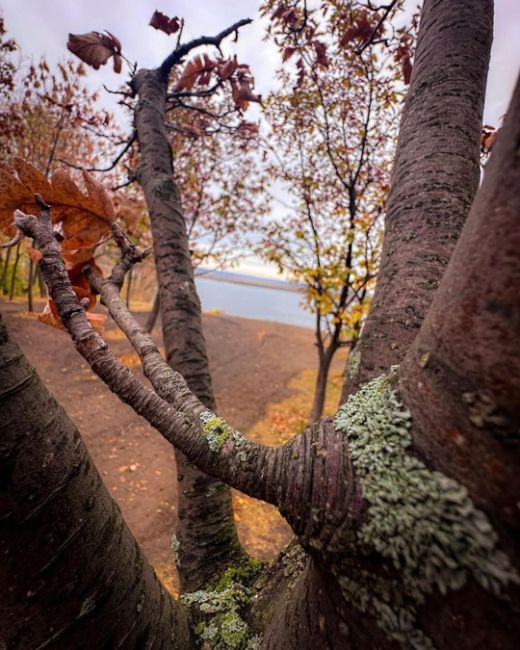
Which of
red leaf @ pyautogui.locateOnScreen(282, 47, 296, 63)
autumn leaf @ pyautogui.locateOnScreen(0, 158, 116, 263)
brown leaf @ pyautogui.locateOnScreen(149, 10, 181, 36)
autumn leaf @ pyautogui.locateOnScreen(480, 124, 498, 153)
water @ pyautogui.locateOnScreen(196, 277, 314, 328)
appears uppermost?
red leaf @ pyautogui.locateOnScreen(282, 47, 296, 63)

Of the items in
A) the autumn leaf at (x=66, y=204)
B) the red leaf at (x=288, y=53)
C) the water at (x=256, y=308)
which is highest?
the red leaf at (x=288, y=53)

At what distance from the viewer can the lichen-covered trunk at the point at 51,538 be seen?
689 millimetres

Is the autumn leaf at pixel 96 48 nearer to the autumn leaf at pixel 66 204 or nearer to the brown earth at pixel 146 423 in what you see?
the autumn leaf at pixel 66 204

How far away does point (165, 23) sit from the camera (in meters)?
2.38

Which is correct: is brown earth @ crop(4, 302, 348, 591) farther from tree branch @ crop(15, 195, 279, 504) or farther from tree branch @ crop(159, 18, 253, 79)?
tree branch @ crop(159, 18, 253, 79)

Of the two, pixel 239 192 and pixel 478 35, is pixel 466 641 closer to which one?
pixel 478 35

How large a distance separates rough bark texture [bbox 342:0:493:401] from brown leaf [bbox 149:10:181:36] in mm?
1919

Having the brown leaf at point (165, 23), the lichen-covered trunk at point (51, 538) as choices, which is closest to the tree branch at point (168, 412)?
the lichen-covered trunk at point (51, 538)

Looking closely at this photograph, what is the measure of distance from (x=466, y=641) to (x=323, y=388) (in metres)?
6.53

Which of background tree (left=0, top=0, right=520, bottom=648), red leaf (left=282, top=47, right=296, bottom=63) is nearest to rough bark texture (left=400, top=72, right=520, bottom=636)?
background tree (left=0, top=0, right=520, bottom=648)

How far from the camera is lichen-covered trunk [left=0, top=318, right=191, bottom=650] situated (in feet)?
2.26

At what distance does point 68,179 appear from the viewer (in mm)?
1144

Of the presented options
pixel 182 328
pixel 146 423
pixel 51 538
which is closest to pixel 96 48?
pixel 182 328

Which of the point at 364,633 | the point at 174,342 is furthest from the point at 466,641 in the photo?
the point at 174,342
